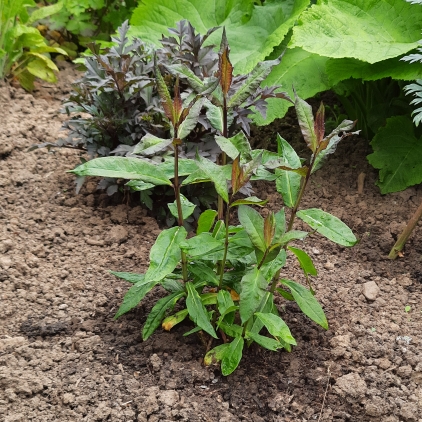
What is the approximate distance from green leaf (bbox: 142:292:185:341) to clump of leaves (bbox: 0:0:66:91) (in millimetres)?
2437

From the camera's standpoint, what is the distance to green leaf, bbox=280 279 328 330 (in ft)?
6.31

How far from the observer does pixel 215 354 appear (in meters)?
1.93

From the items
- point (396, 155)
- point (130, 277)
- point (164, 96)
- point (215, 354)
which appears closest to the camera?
point (164, 96)

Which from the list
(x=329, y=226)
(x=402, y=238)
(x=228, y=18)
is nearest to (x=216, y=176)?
(x=329, y=226)

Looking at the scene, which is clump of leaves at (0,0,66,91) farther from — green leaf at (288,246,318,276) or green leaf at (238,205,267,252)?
green leaf at (288,246,318,276)

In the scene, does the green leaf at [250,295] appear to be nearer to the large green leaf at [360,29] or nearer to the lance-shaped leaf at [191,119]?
the lance-shaped leaf at [191,119]

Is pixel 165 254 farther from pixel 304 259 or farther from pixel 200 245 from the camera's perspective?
pixel 304 259

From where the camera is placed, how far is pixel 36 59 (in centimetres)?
387

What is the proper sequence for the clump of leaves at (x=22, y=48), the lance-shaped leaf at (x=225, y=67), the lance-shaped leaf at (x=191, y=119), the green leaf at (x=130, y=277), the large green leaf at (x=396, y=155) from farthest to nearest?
the clump of leaves at (x=22, y=48) → the large green leaf at (x=396, y=155) → the green leaf at (x=130, y=277) → the lance-shaped leaf at (x=191, y=119) → the lance-shaped leaf at (x=225, y=67)

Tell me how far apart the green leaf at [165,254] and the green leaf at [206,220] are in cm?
18

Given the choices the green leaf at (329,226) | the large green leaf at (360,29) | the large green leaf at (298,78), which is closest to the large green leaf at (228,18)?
the large green leaf at (298,78)

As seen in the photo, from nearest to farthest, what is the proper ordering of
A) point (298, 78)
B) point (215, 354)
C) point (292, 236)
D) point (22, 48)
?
point (292, 236), point (215, 354), point (298, 78), point (22, 48)

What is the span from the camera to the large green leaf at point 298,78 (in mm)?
2947

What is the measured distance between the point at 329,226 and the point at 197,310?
1.70 ft
